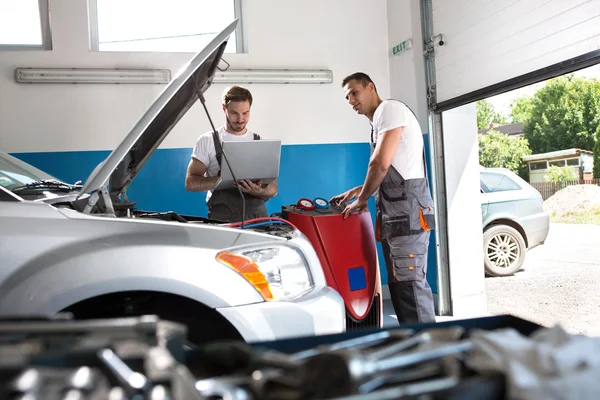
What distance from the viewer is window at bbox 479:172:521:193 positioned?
6355 millimetres

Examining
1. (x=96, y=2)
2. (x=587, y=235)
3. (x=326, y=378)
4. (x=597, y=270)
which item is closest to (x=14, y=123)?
(x=96, y=2)

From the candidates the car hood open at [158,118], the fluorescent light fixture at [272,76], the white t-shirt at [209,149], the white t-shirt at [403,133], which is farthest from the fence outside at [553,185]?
the car hood open at [158,118]

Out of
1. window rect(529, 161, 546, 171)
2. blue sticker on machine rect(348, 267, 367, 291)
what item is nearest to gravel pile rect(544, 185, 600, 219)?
window rect(529, 161, 546, 171)

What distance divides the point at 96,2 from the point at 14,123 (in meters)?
1.37

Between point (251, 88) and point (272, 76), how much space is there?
0.24 meters

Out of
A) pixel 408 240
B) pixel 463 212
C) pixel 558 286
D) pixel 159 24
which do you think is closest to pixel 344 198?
pixel 408 240

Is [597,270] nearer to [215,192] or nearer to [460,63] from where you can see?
[460,63]

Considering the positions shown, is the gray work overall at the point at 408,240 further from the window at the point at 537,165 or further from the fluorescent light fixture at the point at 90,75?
the window at the point at 537,165

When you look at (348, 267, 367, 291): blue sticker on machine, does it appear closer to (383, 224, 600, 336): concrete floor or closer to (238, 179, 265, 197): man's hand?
(238, 179, 265, 197): man's hand

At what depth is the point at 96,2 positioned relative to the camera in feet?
16.5

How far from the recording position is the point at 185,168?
16.7 ft

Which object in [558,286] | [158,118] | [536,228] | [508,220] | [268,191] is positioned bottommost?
[558,286]

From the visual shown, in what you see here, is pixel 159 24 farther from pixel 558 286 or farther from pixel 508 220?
pixel 558 286

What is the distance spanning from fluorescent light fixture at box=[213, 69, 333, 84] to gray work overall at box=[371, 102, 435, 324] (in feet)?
7.20
